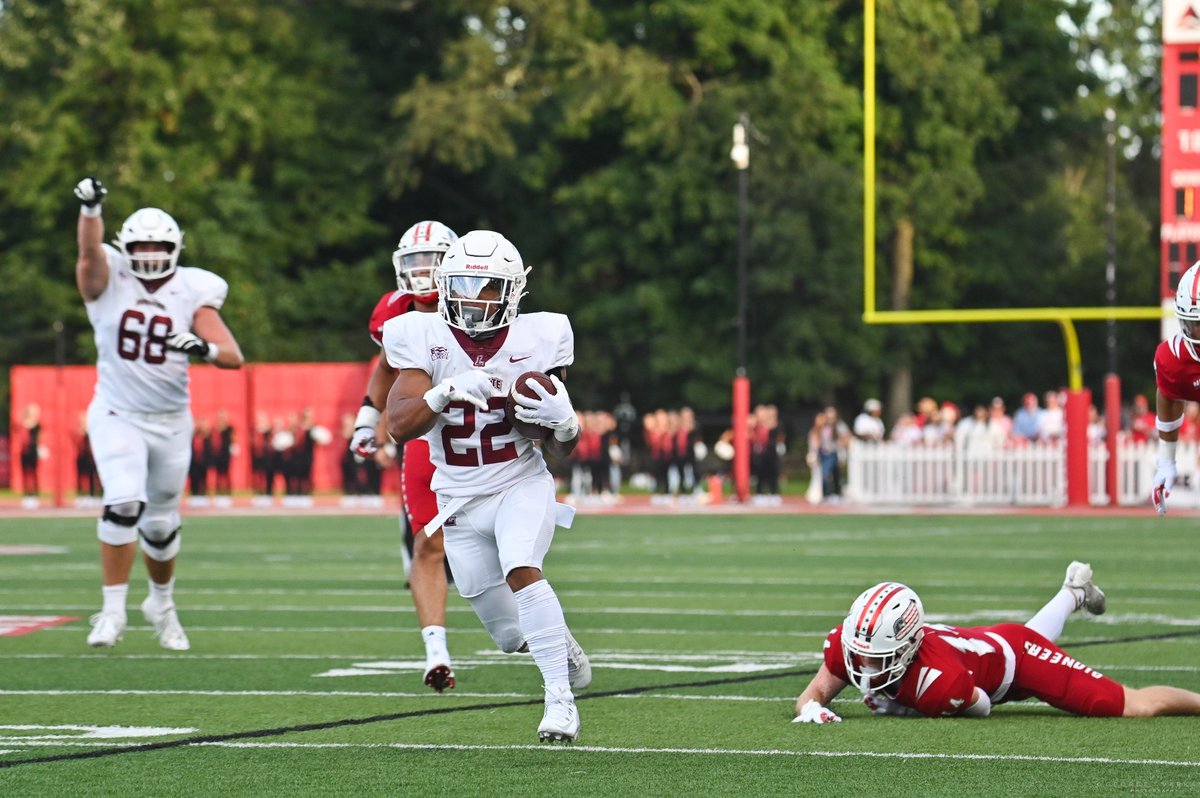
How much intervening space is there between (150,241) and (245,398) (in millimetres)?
25540

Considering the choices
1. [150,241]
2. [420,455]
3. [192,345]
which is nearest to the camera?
[420,455]

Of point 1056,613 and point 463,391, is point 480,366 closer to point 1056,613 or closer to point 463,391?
point 463,391

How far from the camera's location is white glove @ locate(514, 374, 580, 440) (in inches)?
249

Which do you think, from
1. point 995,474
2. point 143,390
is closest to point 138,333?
point 143,390

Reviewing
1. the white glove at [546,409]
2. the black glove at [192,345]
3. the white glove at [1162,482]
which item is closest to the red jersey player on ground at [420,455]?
the black glove at [192,345]

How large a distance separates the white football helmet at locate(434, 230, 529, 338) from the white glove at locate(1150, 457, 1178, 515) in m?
Answer: 2.95

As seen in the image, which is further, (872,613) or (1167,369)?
(1167,369)

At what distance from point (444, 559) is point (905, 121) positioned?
25810 mm

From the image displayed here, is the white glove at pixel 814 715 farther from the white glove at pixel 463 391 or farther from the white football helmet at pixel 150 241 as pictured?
the white football helmet at pixel 150 241

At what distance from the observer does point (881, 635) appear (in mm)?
6504

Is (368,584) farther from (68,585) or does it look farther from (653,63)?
(653,63)

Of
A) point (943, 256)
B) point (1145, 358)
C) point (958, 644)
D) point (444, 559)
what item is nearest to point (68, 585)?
point (444, 559)

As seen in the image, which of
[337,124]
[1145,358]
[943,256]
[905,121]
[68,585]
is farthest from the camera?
[337,124]

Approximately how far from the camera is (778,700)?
7523 mm
